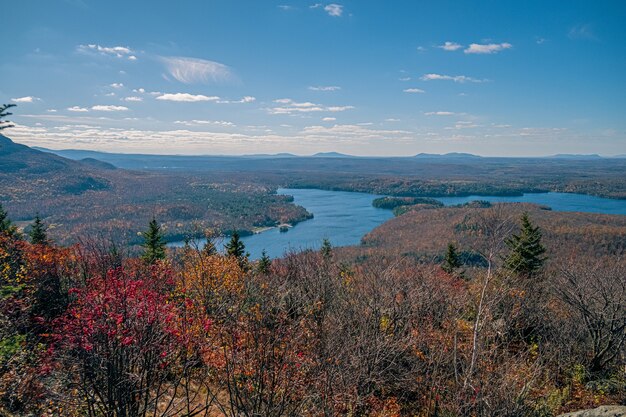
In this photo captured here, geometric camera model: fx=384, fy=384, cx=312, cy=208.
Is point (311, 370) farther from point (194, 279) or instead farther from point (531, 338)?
point (531, 338)

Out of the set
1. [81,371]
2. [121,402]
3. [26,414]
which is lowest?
[26,414]

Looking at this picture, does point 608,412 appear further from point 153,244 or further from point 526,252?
point 153,244

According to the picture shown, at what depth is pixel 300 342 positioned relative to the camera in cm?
1369

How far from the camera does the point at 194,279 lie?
1891 centimetres

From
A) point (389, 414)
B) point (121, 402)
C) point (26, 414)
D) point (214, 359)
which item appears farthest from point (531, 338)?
point (26, 414)

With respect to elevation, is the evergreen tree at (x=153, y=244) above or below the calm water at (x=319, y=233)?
above

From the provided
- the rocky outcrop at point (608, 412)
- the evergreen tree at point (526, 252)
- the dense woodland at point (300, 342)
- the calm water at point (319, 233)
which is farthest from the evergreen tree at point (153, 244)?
the calm water at point (319, 233)

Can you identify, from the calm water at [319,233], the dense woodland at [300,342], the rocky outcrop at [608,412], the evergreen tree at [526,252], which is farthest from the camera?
the calm water at [319,233]

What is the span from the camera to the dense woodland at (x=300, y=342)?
9.08m

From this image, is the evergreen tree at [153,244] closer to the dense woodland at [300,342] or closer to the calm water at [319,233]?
the dense woodland at [300,342]

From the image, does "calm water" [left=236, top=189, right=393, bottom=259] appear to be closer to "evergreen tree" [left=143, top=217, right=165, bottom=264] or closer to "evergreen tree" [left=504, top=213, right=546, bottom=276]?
Result: "evergreen tree" [left=143, top=217, right=165, bottom=264]

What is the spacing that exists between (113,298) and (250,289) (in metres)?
10.4

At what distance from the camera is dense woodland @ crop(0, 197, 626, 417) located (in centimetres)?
908

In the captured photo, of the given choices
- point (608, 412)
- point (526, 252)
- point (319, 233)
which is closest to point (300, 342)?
point (608, 412)
